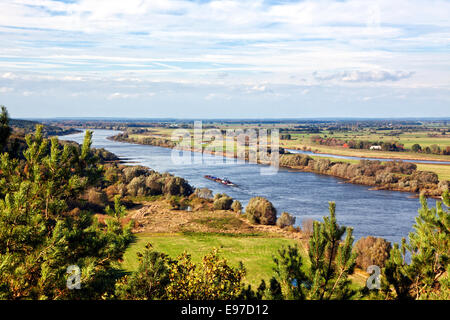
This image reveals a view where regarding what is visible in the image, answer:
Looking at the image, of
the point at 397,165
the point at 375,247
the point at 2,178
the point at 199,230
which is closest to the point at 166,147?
the point at 397,165

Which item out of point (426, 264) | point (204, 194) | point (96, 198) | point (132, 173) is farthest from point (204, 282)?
point (132, 173)

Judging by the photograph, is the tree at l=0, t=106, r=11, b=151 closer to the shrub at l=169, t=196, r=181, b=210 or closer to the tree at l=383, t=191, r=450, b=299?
the tree at l=383, t=191, r=450, b=299

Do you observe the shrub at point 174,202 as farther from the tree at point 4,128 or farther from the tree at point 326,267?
the tree at point 326,267

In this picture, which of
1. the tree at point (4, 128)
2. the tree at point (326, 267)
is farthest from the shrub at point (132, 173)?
the tree at point (326, 267)

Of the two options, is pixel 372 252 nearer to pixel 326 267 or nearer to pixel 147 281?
pixel 326 267

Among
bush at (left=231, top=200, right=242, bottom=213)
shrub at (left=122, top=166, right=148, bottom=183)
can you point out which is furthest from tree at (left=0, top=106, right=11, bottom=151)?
shrub at (left=122, top=166, right=148, bottom=183)
